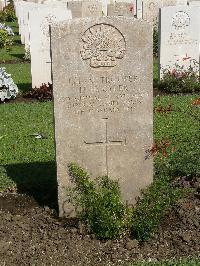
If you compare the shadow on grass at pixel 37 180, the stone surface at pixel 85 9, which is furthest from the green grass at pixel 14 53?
the shadow on grass at pixel 37 180

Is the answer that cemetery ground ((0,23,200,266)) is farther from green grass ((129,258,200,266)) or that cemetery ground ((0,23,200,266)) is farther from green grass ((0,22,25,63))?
green grass ((0,22,25,63))

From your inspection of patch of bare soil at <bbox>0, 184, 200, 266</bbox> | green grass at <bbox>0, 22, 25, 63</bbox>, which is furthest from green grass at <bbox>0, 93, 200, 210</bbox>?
green grass at <bbox>0, 22, 25, 63</bbox>

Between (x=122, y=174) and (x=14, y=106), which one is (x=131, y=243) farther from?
(x=14, y=106)

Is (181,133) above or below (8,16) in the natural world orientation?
below

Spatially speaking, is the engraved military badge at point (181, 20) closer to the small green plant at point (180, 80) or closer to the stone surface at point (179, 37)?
the stone surface at point (179, 37)

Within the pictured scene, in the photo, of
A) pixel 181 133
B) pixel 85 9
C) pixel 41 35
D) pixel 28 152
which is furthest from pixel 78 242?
pixel 85 9

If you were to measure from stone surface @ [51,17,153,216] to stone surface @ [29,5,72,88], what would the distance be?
6310 millimetres

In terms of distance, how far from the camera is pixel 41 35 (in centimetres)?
1122

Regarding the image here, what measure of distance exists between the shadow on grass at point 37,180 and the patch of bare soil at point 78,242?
42cm

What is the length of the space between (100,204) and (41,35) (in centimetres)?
700

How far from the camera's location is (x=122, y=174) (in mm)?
5250

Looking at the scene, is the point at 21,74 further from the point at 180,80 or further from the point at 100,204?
the point at 100,204

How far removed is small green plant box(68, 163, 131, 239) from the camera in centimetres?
475

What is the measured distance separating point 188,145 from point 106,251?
2820 mm
